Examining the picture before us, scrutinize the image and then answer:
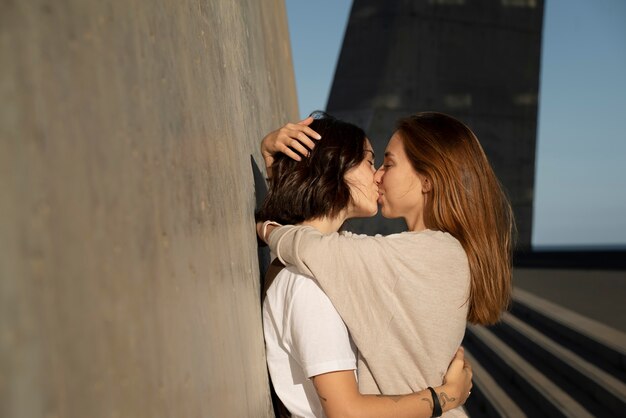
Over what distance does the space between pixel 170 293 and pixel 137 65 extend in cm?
31

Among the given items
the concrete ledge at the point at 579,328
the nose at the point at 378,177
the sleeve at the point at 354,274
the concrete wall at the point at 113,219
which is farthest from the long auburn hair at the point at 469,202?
the concrete ledge at the point at 579,328

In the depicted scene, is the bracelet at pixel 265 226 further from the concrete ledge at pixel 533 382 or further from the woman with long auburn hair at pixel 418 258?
the concrete ledge at pixel 533 382

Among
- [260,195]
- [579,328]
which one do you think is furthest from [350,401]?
[579,328]

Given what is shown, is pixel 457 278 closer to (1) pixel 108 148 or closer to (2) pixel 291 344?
(2) pixel 291 344

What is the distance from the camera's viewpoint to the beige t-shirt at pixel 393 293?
156cm

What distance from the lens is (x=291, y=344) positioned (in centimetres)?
163

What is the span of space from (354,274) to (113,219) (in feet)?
3.06

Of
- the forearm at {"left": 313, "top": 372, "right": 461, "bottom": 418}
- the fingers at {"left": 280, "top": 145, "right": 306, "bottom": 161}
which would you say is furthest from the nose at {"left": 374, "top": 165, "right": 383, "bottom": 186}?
the forearm at {"left": 313, "top": 372, "right": 461, "bottom": 418}

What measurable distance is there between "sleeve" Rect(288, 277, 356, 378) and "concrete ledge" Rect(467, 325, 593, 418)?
10.0 feet

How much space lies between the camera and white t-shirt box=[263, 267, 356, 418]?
1481 millimetres

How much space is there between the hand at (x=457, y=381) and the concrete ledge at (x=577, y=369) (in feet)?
8.39

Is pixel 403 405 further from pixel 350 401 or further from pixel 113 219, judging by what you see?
pixel 113 219

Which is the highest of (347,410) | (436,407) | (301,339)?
(301,339)

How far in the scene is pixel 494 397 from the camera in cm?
496
